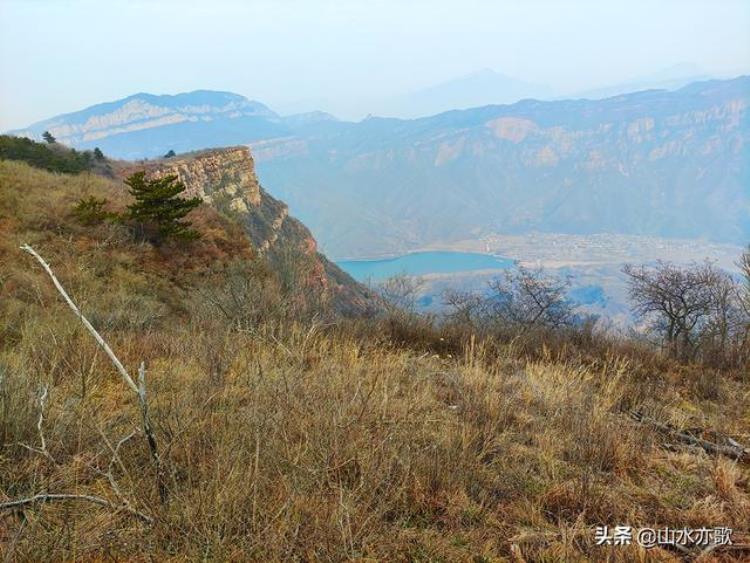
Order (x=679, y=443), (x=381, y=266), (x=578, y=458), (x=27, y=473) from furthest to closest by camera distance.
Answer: (x=381, y=266) → (x=679, y=443) → (x=578, y=458) → (x=27, y=473)

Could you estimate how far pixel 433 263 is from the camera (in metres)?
178

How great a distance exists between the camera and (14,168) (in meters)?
19.8

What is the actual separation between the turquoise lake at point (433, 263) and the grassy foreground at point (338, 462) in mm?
147303

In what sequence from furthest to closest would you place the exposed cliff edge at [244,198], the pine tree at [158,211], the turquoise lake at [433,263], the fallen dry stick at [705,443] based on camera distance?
the turquoise lake at [433,263] → the exposed cliff edge at [244,198] → the pine tree at [158,211] → the fallen dry stick at [705,443]

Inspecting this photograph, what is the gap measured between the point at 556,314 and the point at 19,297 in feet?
63.1

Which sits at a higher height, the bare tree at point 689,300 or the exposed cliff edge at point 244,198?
the exposed cliff edge at point 244,198

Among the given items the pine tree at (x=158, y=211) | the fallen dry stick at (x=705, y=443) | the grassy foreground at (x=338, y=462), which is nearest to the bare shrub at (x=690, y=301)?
the grassy foreground at (x=338, y=462)

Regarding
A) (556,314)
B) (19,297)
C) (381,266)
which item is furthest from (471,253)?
(19,297)

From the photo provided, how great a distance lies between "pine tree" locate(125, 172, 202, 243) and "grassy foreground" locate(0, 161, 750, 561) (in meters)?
12.7

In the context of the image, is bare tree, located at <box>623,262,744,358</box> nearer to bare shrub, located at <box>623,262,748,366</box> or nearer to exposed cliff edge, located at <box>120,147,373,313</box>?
bare shrub, located at <box>623,262,748,366</box>

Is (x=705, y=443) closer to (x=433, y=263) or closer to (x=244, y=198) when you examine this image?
(x=244, y=198)

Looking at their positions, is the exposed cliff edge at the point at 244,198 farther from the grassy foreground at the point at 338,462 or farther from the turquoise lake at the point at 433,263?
the turquoise lake at the point at 433,263

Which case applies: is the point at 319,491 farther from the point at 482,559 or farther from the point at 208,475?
the point at 482,559

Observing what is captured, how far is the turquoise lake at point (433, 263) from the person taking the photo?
162125 mm
